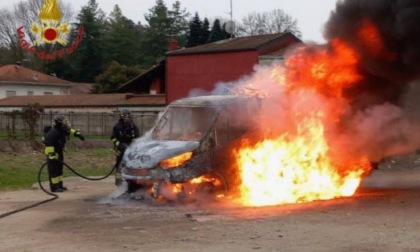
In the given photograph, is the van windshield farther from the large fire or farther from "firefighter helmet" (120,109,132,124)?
"firefighter helmet" (120,109,132,124)

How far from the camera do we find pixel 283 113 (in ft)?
45.6

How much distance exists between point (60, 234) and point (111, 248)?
5.05 ft

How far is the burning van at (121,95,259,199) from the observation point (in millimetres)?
12859

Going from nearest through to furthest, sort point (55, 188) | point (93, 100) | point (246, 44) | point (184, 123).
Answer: point (184, 123) → point (55, 188) → point (246, 44) → point (93, 100)

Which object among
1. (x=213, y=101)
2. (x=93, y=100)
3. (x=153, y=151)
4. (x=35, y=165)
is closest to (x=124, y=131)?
(x=213, y=101)

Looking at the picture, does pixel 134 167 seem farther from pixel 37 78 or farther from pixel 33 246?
pixel 37 78

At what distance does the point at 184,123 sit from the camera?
14.0 meters

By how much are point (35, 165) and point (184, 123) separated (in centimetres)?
1052

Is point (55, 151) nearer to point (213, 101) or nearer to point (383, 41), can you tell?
point (213, 101)

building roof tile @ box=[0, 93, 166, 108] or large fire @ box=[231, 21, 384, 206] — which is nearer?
large fire @ box=[231, 21, 384, 206]

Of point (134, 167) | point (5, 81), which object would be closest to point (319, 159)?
point (134, 167)

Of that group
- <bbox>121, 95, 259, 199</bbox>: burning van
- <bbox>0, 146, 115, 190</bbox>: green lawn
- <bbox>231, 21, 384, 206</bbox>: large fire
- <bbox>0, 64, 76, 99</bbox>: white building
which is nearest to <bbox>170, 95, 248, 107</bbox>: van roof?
<bbox>121, 95, 259, 199</bbox>: burning van

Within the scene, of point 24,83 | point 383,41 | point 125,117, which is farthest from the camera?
point 24,83

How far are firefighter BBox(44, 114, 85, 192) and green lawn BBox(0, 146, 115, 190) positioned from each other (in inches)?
83.7
